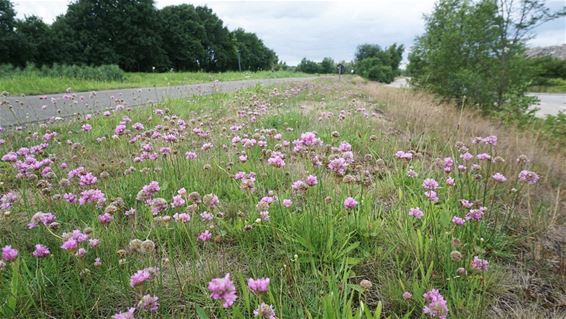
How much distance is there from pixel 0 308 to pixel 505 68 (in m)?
14.0

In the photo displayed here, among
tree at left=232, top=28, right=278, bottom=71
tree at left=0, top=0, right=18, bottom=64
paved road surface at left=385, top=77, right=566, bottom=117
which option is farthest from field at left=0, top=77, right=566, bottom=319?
tree at left=232, top=28, right=278, bottom=71

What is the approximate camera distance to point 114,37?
3988 cm

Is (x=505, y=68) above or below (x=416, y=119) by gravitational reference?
above

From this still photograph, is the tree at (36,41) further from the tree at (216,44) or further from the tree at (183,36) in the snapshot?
the tree at (216,44)

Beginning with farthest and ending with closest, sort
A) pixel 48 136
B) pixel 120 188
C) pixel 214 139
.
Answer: pixel 214 139 < pixel 48 136 < pixel 120 188

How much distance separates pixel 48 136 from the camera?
10.9 feet

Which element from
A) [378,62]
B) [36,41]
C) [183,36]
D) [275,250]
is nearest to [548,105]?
[275,250]

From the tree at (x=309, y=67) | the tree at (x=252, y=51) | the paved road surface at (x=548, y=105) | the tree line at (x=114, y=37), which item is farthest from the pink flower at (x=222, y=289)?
the tree at (x=309, y=67)

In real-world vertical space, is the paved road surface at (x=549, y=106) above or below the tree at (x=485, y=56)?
below

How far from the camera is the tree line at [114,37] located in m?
32.1

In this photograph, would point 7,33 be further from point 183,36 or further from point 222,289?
point 222,289

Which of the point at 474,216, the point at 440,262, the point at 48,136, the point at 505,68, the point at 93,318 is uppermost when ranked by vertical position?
the point at 505,68

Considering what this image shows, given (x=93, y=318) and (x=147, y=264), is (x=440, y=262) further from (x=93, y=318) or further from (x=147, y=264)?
(x=93, y=318)

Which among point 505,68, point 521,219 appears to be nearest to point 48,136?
point 521,219
